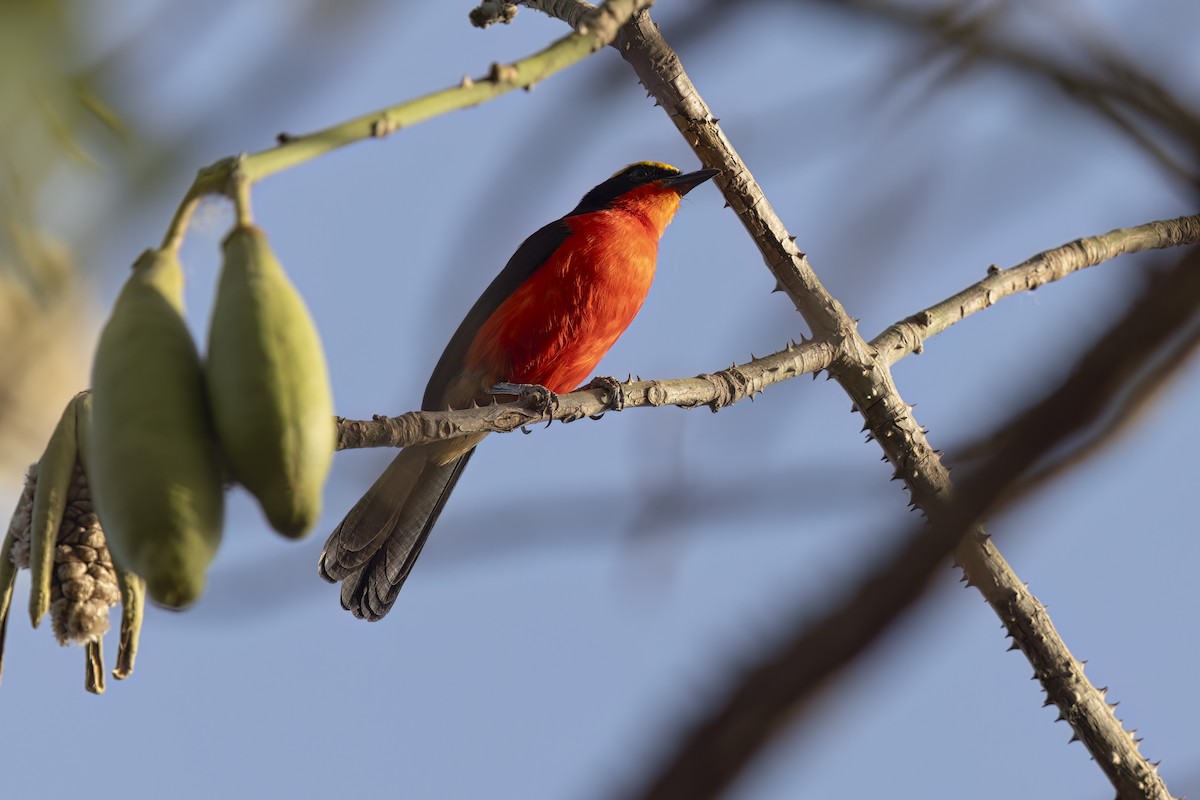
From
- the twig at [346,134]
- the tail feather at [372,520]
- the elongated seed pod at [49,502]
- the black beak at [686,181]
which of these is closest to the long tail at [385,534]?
the tail feather at [372,520]

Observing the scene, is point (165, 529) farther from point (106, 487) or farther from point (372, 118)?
point (372, 118)

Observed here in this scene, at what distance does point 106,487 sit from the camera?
1.09 metres

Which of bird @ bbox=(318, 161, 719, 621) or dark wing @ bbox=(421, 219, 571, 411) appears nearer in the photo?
bird @ bbox=(318, 161, 719, 621)

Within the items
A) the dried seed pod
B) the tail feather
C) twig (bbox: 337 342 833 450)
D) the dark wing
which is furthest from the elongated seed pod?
the dark wing

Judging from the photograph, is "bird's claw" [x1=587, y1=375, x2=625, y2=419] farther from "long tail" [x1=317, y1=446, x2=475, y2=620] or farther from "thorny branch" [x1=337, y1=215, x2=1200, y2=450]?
"long tail" [x1=317, y1=446, x2=475, y2=620]

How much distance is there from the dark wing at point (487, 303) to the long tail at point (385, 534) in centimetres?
33

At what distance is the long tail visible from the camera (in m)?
4.46

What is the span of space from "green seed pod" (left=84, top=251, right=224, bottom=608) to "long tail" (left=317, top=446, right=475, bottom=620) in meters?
3.31

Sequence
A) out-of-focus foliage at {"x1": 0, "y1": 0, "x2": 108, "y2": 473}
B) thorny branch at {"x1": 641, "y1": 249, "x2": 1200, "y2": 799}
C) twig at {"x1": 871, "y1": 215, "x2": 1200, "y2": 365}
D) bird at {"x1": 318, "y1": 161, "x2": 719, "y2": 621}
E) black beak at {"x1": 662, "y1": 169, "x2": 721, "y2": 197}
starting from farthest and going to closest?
black beak at {"x1": 662, "y1": 169, "x2": 721, "y2": 197} → bird at {"x1": 318, "y1": 161, "x2": 719, "y2": 621} → twig at {"x1": 871, "y1": 215, "x2": 1200, "y2": 365} → out-of-focus foliage at {"x1": 0, "y1": 0, "x2": 108, "y2": 473} → thorny branch at {"x1": 641, "y1": 249, "x2": 1200, "y2": 799}

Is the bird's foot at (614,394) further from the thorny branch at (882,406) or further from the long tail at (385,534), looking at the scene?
the long tail at (385,534)

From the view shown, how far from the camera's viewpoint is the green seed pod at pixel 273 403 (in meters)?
1.07

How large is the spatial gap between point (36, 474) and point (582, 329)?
3.29 m

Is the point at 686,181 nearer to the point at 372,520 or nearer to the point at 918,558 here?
the point at 372,520

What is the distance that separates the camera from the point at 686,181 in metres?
5.90
